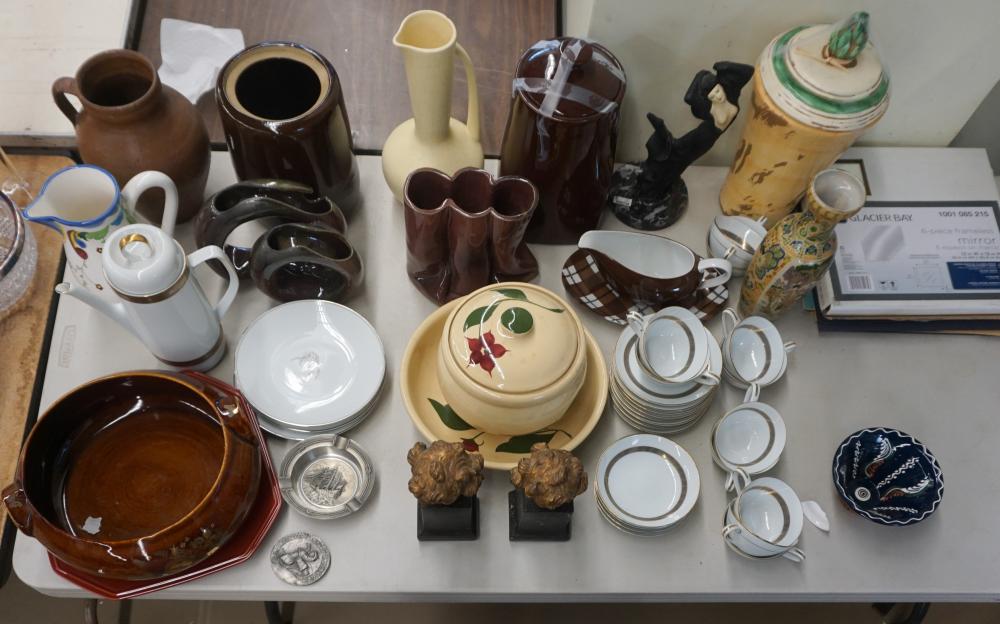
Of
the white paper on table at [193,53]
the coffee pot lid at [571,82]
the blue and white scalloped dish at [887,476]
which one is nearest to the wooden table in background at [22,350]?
the white paper on table at [193,53]

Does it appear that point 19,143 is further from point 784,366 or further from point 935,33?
point 935,33

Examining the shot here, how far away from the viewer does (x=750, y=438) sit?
39.6 inches

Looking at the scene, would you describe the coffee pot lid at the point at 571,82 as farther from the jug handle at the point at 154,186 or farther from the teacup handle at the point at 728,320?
the jug handle at the point at 154,186

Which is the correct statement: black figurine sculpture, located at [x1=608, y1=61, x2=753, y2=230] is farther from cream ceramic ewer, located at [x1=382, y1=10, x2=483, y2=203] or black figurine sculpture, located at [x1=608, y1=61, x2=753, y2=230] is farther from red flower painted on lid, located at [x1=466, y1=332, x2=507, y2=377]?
red flower painted on lid, located at [x1=466, y1=332, x2=507, y2=377]

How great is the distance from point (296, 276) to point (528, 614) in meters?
0.83

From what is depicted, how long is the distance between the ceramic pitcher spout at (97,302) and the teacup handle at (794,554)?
85cm

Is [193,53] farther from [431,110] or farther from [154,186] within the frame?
[431,110]

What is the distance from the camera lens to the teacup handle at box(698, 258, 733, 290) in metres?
1.02

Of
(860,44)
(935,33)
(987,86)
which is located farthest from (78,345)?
(987,86)

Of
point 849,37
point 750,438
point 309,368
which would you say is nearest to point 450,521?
point 309,368

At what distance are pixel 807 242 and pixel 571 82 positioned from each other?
362 mm

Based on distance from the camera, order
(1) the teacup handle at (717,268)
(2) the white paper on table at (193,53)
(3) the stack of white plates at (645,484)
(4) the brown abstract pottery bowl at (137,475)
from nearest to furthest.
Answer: (4) the brown abstract pottery bowl at (137,475) < (3) the stack of white plates at (645,484) < (1) the teacup handle at (717,268) < (2) the white paper on table at (193,53)

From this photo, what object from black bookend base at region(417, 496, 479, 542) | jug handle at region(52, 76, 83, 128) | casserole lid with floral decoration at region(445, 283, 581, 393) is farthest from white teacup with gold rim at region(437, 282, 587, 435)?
jug handle at region(52, 76, 83, 128)

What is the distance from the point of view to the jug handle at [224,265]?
90 centimetres
